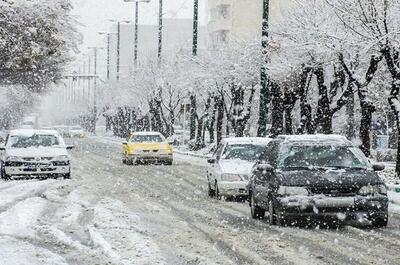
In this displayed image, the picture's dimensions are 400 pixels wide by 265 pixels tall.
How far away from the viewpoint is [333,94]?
35.1 meters

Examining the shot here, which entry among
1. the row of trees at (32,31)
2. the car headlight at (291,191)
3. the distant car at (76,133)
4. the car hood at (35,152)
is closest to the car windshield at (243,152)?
the car headlight at (291,191)

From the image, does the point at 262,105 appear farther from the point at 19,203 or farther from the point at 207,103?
the point at 207,103

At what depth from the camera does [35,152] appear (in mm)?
26891

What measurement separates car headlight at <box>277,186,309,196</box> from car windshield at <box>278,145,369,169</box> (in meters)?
0.76

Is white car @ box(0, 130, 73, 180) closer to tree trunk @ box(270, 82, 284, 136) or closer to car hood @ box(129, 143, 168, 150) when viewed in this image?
car hood @ box(129, 143, 168, 150)

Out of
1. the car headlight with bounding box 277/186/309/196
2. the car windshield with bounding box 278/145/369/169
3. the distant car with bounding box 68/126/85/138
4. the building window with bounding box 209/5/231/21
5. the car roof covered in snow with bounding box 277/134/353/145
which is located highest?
the building window with bounding box 209/5/231/21

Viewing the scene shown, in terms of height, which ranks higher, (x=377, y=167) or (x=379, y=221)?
(x=377, y=167)

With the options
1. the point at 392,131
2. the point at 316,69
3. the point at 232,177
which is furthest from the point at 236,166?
the point at 392,131

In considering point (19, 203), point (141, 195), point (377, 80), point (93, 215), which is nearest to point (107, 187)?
point (141, 195)

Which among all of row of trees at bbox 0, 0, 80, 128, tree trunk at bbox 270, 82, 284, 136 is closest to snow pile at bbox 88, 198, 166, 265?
row of trees at bbox 0, 0, 80, 128

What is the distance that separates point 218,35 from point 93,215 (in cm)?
8188

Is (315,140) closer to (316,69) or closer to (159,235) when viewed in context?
(159,235)

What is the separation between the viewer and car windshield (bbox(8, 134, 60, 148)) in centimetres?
2793

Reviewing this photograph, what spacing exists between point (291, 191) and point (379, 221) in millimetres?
1427
